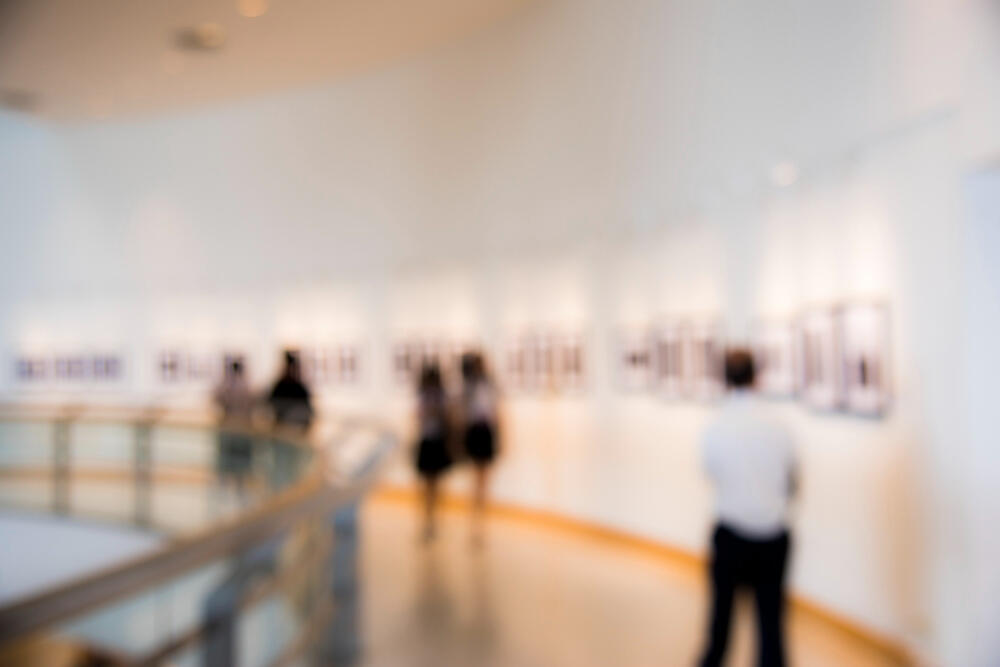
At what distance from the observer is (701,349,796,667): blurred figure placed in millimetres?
4793

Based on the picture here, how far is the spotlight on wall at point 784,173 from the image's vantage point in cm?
711

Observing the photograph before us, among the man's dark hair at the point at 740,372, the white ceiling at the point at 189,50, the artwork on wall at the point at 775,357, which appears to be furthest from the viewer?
the white ceiling at the point at 189,50

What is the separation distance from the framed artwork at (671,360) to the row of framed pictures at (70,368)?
12.7m

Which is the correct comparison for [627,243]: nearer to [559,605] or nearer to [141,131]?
[559,605]

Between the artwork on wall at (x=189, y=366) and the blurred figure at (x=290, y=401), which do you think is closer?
the blurred figure at (x=290, y=401)

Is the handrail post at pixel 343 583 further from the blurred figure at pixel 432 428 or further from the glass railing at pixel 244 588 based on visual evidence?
the blurred figure at pixel 432 428

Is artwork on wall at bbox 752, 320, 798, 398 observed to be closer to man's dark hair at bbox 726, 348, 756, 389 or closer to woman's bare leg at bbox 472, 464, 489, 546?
man's dark hair at bbox 726, 348, 756, 389

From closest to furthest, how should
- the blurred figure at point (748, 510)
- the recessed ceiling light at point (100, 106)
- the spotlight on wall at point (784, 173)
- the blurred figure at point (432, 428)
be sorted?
the blurred figure at point (748, 510) → the spotlight on wall at point (784, 173) → the blurred figure at point (432, 428) → the recessed ceiling light at point (100, 106)

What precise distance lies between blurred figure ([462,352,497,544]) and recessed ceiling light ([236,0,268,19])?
606 centimetres

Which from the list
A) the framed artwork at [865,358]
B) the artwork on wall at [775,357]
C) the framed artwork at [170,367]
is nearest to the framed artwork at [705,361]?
the artwork on wall at [775,357]

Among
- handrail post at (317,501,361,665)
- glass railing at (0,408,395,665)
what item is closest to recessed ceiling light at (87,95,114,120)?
glass railing at (0,408,395,665)

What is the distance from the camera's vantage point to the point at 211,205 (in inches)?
630

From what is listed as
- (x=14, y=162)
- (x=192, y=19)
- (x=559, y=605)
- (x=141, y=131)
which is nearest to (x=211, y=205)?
(x=141, y=131)

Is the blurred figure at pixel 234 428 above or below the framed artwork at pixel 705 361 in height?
below
